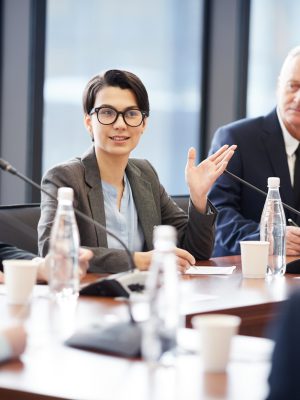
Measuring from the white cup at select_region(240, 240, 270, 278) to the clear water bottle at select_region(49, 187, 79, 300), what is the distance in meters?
0.72

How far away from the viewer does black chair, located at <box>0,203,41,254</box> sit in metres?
3.00

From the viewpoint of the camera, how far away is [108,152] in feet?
10.6

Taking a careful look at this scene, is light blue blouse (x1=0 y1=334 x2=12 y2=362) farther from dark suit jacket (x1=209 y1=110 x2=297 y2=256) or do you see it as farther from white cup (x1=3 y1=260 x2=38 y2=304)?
dark suit jacket (x1=209 y1=110 x2=297 y2=256)

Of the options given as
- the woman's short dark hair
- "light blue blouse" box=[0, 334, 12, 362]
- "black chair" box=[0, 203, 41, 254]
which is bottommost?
"light blue blouse" box=[0, 334, 12, 362]

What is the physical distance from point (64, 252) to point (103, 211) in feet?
2.84

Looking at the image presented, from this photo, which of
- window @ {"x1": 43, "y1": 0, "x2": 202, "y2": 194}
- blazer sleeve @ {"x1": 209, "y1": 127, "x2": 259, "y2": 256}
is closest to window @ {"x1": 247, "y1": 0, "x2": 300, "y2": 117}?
window @ {"x1": 43, "y1": 0, "x2": 202, "y2": 194}

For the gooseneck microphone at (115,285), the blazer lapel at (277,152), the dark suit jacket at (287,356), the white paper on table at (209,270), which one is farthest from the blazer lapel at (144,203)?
the dark suit jacket at (287,356)

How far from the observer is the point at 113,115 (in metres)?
3.22

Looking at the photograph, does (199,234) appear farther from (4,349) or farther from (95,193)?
(4,349)

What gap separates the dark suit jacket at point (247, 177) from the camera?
381 cm

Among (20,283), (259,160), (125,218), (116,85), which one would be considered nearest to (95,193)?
(125,218)

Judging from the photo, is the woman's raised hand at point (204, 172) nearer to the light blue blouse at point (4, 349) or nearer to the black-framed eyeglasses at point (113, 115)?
the black-framed eyeglasses at point (113, 115)

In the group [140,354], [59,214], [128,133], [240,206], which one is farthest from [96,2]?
[140,354]

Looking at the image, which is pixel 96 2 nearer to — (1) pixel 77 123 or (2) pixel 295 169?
(1) pixel 77 123
